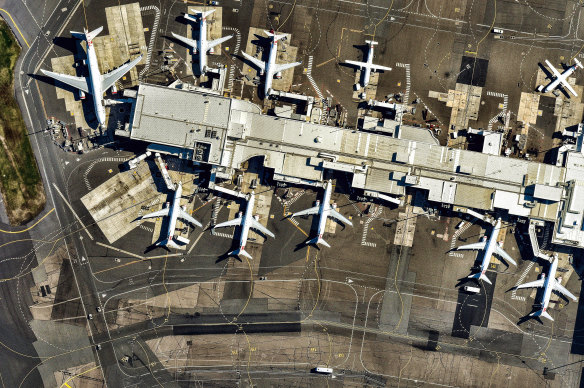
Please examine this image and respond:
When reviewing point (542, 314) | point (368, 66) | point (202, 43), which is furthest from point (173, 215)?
point (542, 314)

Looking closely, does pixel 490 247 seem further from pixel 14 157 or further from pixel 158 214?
pixel 14 157

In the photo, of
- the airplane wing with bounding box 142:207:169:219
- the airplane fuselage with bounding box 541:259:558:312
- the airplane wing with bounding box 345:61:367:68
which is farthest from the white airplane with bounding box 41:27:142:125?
the airplane fuselage with bounding box 541:259:558:312

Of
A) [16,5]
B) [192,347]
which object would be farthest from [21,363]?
[16,5]

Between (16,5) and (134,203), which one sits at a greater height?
(16,5)

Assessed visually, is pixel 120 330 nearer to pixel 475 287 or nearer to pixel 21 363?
pixel 21 363

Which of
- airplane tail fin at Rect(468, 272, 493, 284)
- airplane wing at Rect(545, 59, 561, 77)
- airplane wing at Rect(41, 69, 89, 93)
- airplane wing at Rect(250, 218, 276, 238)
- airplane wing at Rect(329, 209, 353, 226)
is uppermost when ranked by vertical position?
airplane wing at Rect(545, 59, 561, 77)

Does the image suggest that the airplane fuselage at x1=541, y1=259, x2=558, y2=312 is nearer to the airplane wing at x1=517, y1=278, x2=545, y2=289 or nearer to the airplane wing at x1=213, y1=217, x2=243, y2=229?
the airplane wing at x1=517, y1=278, x2=545, y2=289

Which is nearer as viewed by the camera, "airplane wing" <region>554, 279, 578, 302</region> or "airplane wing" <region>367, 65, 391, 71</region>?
"airplane wing" <region>367, 65, 391, 71</region>
